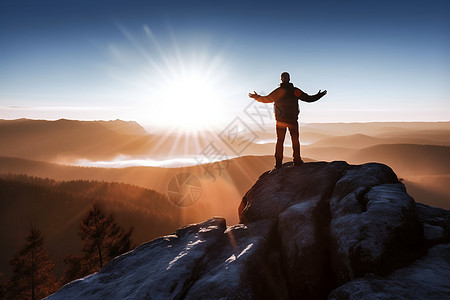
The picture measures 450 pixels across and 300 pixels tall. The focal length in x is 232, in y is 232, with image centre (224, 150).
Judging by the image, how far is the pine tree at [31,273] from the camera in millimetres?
27438

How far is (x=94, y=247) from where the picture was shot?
29516mm

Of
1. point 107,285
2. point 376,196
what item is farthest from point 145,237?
point 376,196

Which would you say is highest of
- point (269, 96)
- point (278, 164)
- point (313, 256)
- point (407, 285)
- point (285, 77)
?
point (285, 77)

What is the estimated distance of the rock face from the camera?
4984 millimetres

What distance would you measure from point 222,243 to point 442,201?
3935 inches

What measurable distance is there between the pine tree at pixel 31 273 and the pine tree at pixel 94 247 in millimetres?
2289

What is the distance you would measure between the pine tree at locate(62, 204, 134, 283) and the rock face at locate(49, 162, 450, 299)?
80.2 feet

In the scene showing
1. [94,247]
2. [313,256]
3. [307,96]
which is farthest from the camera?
[94,247]

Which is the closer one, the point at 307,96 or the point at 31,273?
the point at 307,96

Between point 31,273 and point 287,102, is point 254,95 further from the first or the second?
point 31,273

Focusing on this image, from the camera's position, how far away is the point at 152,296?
596 cm

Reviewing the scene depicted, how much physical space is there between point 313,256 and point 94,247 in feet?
104

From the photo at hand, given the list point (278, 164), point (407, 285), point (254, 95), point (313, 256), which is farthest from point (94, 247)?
point (407, 285)

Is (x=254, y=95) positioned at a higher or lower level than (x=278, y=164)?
higher
